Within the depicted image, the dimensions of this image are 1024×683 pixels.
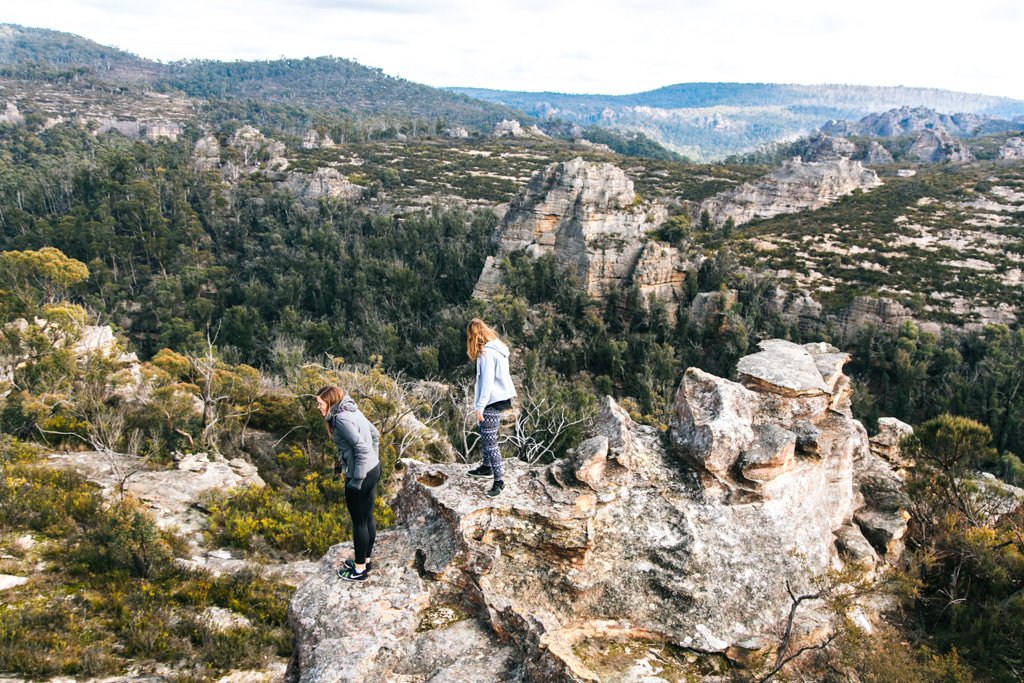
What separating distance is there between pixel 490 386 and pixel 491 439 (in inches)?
29.0

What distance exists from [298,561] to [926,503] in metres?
10.8

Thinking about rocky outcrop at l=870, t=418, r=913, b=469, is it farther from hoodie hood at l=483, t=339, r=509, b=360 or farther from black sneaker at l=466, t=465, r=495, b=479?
hoodie hood at l=483, t=339, r=509, b=360

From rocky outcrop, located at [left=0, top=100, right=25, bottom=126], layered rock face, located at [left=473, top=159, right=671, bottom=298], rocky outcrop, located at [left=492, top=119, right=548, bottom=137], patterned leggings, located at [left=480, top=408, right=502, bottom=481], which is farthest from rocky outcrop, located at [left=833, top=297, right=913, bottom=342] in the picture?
rocky outcrop, located at [left=0, top=100, right=25, bottom=126]

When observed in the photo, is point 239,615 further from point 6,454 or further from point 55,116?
point 55,116

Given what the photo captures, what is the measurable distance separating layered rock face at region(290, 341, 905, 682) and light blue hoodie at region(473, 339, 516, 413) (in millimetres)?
1282

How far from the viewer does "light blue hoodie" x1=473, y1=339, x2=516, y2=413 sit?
6.70m

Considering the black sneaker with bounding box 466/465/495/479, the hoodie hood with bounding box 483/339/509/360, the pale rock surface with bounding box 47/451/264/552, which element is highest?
the hoodie hood with bounding box 483/339/509/360

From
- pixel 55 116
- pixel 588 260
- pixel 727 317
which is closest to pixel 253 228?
pixel 588 260

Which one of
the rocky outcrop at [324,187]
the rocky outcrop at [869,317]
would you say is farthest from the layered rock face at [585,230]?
the rocky outcrop at [324,187]

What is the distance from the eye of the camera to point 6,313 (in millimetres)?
21391

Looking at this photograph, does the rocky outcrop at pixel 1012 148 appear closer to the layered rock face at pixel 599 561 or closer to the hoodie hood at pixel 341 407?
the layered rock face at pixel 599 561

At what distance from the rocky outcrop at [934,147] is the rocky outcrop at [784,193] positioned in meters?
76.3

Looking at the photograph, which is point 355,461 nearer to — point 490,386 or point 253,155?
point 490,386

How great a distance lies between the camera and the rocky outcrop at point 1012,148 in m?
102
